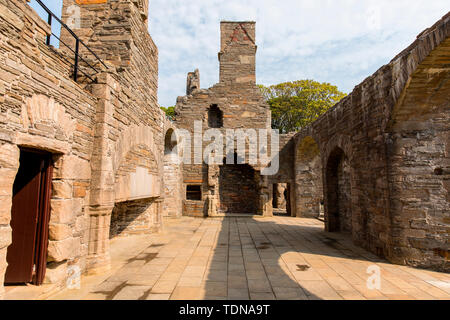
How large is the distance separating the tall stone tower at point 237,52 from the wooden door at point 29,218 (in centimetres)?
1085

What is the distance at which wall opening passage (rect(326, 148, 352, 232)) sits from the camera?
8.33m

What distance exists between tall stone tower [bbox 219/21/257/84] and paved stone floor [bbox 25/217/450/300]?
29.9 feet

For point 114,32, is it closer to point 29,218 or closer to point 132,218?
point 29,218

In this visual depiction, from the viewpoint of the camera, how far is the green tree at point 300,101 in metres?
22.4

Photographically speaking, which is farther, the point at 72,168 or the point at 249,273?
the point at 249,273

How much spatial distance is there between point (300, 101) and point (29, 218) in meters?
22.4

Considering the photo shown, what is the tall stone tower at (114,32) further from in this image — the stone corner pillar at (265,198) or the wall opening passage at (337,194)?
the stone corner pillar at (265,198)

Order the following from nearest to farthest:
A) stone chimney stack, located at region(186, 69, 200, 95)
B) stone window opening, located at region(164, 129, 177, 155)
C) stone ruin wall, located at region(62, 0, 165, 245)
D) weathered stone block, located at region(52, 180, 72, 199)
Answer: weathered stone block, located at region(52, 180, 72, 199) → stone ruin wall, located at region(62, 0, 165, 245) → stone window opening, located at region(164, 129, 177, 155) → stone chimney stack, located at region(186, 69, 200, 95)

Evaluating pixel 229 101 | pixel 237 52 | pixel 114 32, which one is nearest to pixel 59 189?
pixel 114 32

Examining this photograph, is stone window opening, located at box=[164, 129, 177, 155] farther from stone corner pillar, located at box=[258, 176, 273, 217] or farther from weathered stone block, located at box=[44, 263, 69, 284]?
weathered stone block, located at box=[44, 263, 69, 284]

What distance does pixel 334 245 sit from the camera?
6.50 metres

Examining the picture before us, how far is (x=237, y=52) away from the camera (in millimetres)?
13430

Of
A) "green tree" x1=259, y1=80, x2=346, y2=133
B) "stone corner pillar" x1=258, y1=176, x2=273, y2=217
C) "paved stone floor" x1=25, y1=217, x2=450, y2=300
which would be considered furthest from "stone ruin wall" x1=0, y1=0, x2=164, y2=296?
"green tree" x1=259, y1=80, x2=346, y2=133

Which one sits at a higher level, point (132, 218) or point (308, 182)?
point (308, 182)
